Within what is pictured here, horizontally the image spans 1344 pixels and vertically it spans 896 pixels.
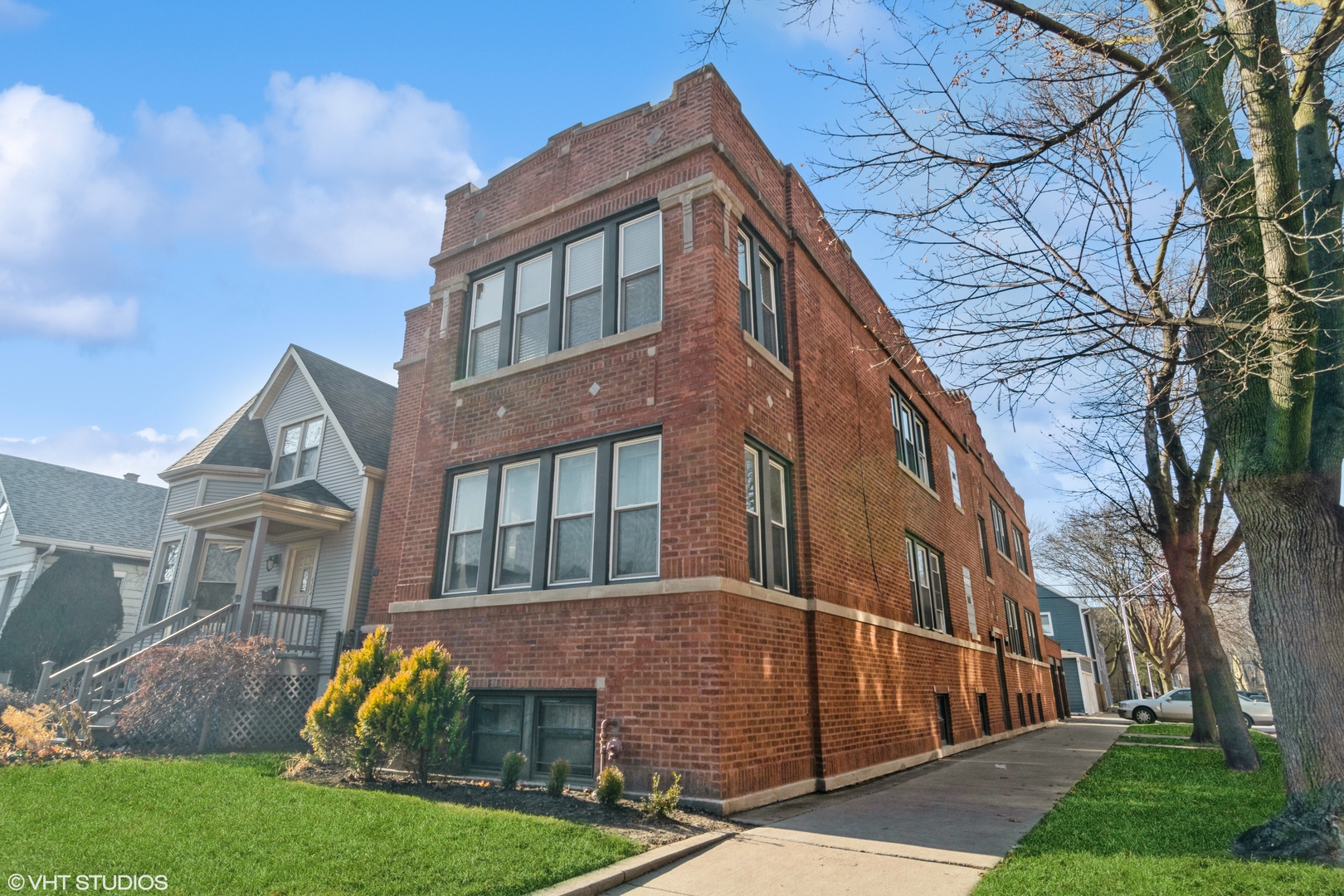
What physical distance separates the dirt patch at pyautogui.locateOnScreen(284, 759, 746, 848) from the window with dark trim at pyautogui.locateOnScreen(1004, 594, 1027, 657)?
62.7 feet

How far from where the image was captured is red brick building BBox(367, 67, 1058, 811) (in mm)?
8078

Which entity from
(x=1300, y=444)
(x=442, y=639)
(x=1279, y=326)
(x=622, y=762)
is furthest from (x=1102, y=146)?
(x=442, y=639)

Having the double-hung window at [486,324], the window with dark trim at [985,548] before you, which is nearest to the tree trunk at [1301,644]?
the double-hung window at [486,324]

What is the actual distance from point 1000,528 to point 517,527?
21.5 metres

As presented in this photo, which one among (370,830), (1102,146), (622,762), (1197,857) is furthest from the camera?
(622,762)

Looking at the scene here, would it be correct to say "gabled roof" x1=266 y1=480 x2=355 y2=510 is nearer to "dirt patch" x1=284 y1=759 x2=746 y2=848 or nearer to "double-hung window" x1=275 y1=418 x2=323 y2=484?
"double-hung window" x1=275 y1=418 x2=323 y2=484

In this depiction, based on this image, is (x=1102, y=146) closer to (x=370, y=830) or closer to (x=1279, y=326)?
(x=1279, y=326)

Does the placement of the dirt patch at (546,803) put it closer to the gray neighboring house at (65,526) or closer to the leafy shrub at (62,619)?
the leafy shrub at (62,619)

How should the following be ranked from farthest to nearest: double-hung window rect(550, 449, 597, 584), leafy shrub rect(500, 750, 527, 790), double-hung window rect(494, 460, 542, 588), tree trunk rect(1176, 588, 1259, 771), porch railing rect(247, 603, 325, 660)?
porch railing rect(247, 603, 325, 660)
tree trunk rect(1176, 588, 1259, 771)
double-hung window rect(494, 460, 542, 588)
double-hung window rect(550, 449, 597, 584)
leafy shrub rect(500, 750, 527, 790)

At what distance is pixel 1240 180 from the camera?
239 inches

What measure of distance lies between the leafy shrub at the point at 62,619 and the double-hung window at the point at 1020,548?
2984cm

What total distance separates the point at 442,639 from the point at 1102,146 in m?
9.44

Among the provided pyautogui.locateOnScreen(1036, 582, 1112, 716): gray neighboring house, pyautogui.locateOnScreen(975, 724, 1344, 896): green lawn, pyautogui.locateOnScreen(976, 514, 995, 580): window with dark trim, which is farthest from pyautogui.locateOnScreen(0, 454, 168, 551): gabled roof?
pyautogui.locateOnScreen(1036, 582, 1112, 716): gray neighboring house

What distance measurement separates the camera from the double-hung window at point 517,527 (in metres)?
9.72
